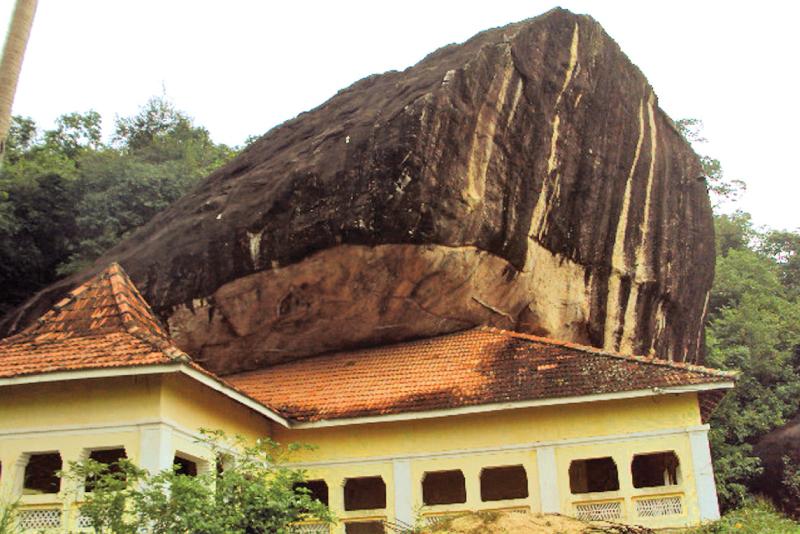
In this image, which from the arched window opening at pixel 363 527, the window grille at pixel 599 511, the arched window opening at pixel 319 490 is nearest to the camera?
the window grille at pixel 599 511

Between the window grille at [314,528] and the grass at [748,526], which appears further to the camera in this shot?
the window grille at [314,528]

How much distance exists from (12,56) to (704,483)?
33.6 feet

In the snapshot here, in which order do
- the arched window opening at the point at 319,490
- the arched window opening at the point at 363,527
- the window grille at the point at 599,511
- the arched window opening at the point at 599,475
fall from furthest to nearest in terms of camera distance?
the arched window opening at the point at 599,475 → the arched window opening at the point at 319,490 → the arched window opening at the point at 363,527 → the window grille at the point at 599,511

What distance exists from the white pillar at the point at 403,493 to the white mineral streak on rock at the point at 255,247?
14.1ft

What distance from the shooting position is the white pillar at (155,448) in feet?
35.0

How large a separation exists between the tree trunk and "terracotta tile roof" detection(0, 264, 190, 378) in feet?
11.0

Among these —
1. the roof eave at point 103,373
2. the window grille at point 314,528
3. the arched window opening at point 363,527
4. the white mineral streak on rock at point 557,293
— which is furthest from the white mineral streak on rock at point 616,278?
the roof eave at point 103,373

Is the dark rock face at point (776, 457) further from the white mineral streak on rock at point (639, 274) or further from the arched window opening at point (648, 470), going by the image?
the arched window opening at point (648, 470)

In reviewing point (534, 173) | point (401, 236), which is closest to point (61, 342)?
point (401, 236)

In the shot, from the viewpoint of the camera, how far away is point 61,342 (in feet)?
38.5

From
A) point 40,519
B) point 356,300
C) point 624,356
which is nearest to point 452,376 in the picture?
point 356,300

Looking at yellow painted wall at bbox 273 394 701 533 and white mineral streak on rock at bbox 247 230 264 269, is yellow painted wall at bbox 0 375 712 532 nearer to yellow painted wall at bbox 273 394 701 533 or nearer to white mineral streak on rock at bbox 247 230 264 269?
yellow painted wall at bbox 273 394 701 533

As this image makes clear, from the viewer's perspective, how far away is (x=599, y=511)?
13.1 metres

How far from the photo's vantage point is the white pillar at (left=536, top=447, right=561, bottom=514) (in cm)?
1317
